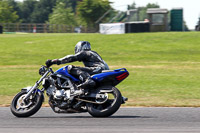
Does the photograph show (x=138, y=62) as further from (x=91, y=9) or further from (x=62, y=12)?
(x=62, y=12)

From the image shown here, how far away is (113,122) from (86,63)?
147cm

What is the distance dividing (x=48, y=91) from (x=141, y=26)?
30826 mm

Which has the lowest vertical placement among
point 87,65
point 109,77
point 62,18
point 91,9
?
point 62,18

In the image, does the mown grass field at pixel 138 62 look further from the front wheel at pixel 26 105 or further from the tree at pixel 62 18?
the tree at pixel 62 18

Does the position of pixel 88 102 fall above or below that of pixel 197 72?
above

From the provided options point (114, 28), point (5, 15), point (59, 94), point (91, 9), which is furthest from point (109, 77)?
point (5, 15)

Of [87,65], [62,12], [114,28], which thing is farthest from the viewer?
[62,12]

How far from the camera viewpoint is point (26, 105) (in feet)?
27.3

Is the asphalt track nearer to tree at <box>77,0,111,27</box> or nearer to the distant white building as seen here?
the distant white building

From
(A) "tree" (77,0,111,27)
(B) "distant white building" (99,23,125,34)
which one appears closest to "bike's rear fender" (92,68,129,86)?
(B) "distant white building" (99,23,125,34)

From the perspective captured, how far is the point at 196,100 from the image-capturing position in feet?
36.4

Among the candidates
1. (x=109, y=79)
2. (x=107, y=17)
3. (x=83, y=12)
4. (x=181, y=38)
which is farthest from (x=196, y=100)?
(x=83, y=12)

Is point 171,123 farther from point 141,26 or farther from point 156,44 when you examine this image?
point 141,26

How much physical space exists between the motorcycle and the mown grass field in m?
Result: 2.53
